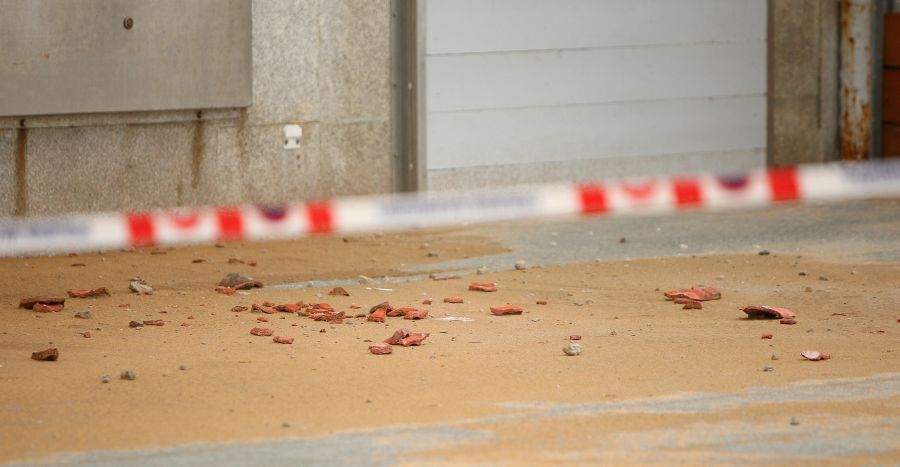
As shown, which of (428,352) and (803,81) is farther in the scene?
(803,81)

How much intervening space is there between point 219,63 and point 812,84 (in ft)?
19.1

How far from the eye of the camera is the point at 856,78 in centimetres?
1497

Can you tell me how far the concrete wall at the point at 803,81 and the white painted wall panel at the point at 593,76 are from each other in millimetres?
201

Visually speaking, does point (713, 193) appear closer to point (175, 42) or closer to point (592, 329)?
point (592, 329)

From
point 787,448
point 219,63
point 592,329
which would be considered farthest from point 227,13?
point 787,448

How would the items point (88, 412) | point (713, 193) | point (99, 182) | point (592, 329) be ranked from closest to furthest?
point (88, 412)
point (592, 329)
point (713, 193)
point (99, 182)

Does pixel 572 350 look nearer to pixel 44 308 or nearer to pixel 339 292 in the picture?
pixel 339 292

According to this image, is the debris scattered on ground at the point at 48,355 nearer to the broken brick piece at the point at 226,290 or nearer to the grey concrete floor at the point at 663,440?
the grey concrete floor at the point at 663,440

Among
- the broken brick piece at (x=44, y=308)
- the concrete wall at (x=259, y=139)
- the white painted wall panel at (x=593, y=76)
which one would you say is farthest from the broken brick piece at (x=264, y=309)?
the white painted wall panel at (x=593, y=76)

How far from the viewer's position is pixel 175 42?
11555 millimetres

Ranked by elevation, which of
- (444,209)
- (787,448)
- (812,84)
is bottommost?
(787,448)

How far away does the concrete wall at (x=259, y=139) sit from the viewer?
11281 mm

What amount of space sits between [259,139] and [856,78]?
5.92m

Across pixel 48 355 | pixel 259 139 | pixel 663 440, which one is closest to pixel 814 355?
pixel 663 440
